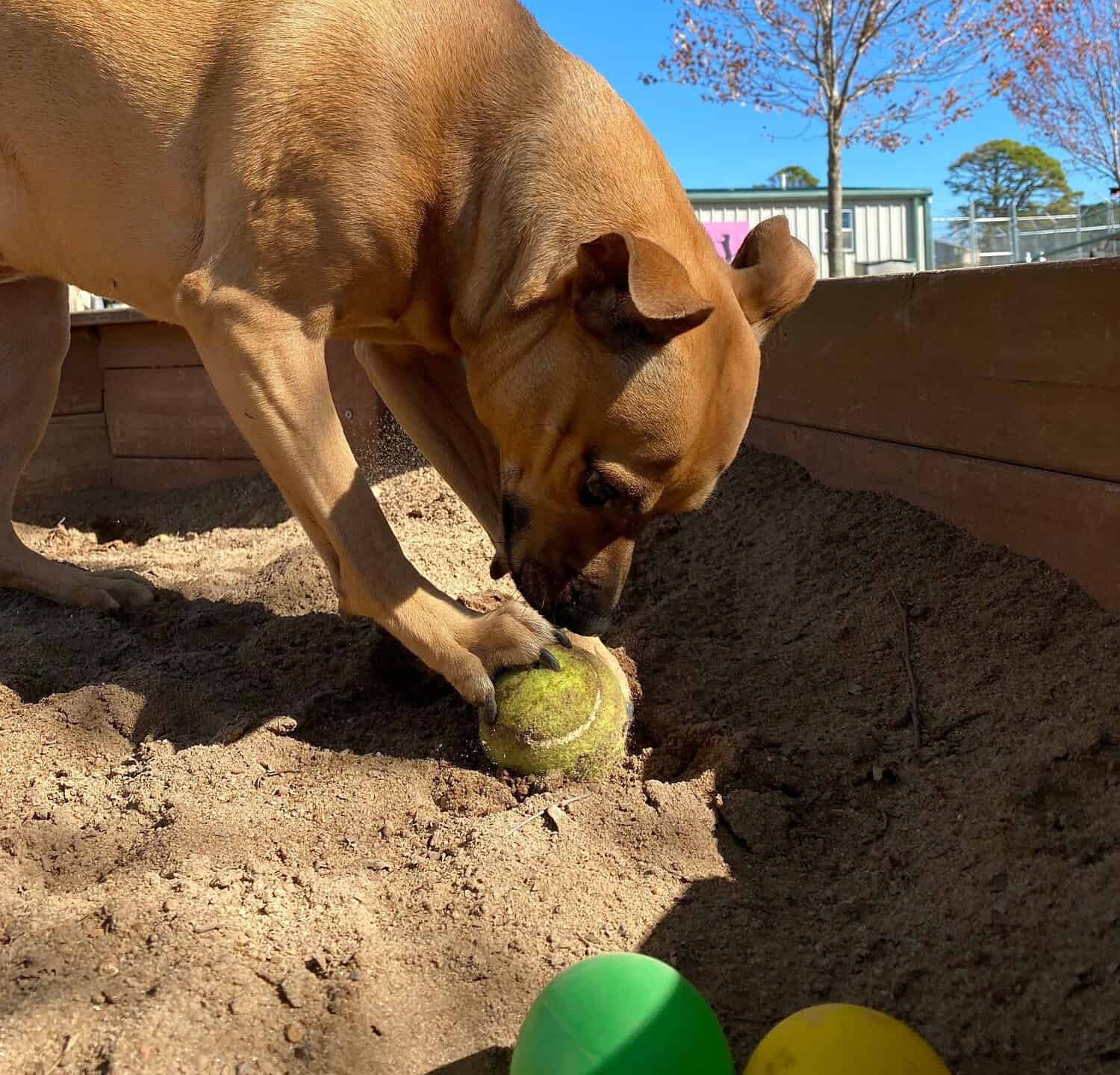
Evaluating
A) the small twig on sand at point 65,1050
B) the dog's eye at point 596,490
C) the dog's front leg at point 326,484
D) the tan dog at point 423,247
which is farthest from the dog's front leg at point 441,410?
the small twig on sand at point 65,1050

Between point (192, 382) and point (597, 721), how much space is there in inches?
193

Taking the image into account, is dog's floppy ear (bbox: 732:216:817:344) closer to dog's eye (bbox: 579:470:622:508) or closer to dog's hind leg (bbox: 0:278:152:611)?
dog's eye (bbox: 579:470:622:508)

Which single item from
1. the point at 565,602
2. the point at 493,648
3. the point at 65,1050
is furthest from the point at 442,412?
the point at 65,1050

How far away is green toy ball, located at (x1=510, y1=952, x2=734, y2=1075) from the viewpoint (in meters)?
1.49

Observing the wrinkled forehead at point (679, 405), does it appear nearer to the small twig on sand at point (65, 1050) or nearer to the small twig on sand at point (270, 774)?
the small twig on sand at point (270, 774)

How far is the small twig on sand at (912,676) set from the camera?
8.61 ft

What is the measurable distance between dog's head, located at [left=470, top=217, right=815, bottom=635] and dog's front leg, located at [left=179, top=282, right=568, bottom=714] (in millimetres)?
234

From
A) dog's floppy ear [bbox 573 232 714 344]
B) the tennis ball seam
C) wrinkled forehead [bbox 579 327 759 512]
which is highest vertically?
dog's floppy ear [bbox 573 232 714 344]

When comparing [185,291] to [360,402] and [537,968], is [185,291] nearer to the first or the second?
→ [537,968]

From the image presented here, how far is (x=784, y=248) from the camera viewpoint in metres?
3.06

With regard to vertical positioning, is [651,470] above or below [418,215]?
below

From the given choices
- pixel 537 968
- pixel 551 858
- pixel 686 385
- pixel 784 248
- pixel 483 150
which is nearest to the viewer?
pixel 537 968

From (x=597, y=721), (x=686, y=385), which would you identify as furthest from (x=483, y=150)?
(x=597, y=721)

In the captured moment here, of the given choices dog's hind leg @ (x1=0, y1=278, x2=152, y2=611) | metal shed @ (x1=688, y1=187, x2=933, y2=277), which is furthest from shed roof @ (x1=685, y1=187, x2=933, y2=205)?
dog's hind leg @ (x1=0, y1=278, x2=152, y2=611)
